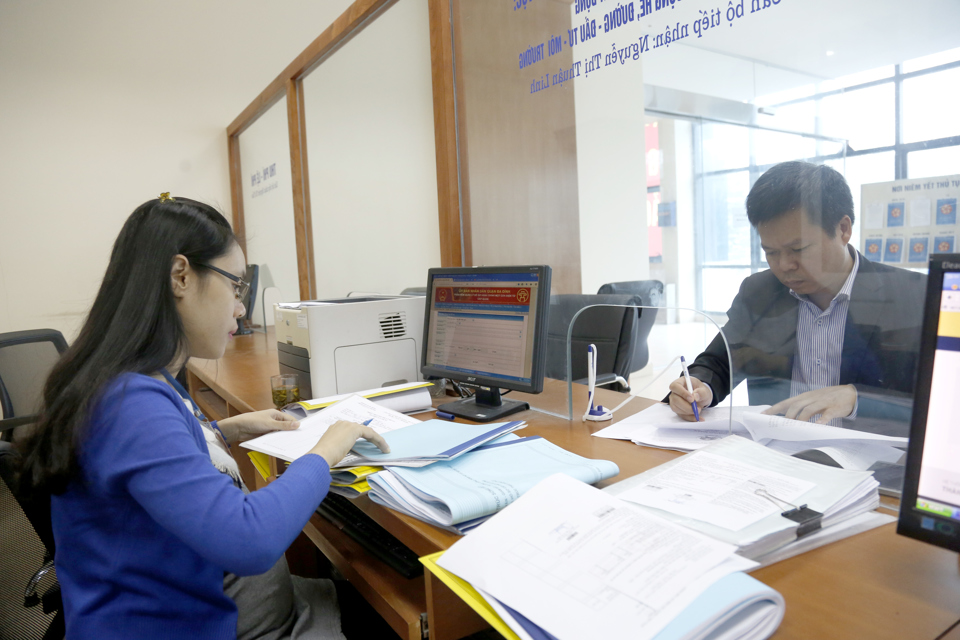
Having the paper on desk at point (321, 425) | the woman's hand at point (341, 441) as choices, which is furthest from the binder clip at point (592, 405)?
the woman's hand at point (341, 441)

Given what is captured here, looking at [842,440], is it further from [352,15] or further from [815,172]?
[352,15]

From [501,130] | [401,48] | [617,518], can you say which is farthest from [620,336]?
[401,48]

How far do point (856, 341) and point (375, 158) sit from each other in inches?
82.2

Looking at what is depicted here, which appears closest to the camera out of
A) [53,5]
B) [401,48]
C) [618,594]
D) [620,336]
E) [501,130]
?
[618,594]

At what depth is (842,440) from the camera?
3.33 ft

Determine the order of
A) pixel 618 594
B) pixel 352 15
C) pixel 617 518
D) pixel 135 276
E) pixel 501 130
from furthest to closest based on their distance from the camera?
pixel 352 15, pixel 501 130, pixel 135 276, pixel 617 518, pixel 618 594

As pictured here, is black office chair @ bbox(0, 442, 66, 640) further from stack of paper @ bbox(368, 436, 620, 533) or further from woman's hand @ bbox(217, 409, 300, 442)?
stack of paper @ bbox(368, 436, 620, 533)

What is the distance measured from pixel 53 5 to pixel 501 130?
11.7ft

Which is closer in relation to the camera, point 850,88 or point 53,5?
point 850,88

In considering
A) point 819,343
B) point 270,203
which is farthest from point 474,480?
point 270,203

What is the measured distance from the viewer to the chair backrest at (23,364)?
248 cm

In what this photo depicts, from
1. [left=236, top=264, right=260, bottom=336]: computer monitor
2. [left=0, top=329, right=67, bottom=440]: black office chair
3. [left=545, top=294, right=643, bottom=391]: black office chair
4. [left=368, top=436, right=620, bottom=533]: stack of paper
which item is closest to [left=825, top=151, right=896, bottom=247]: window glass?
[left=368, top=436, right=620, bottom=533]: stack of paper

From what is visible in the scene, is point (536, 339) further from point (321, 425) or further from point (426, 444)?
point (321, 425)

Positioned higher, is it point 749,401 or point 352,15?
point 352,15
